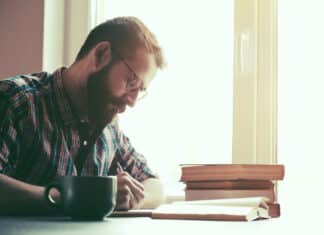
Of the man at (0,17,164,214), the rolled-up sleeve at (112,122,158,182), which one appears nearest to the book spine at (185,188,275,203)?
the man at (0,17,164,214)

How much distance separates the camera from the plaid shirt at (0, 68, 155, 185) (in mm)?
1627

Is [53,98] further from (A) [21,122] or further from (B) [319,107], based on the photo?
(B) [319,107]

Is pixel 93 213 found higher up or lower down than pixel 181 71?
lower down

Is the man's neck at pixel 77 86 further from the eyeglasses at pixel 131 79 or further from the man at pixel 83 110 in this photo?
the eyeglasses at pixel 131 79

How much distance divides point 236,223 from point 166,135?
1225mm

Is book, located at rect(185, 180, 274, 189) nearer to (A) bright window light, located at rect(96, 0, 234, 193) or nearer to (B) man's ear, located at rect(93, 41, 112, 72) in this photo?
(B) man's ear, located at rect(93, 41, 112, 72)

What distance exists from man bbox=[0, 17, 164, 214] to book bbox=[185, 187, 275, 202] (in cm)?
13

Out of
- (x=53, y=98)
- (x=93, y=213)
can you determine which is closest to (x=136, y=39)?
(x=53, y=98)

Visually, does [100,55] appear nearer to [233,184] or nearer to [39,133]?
[39,133]

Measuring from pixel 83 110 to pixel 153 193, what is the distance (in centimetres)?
32

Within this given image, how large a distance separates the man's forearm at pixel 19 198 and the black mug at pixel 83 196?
0.22 m

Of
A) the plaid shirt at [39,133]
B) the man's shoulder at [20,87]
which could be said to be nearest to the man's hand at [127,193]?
the plaid shirt at [39,133]

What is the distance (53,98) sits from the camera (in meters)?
1.78

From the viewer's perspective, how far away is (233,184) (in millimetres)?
1620
